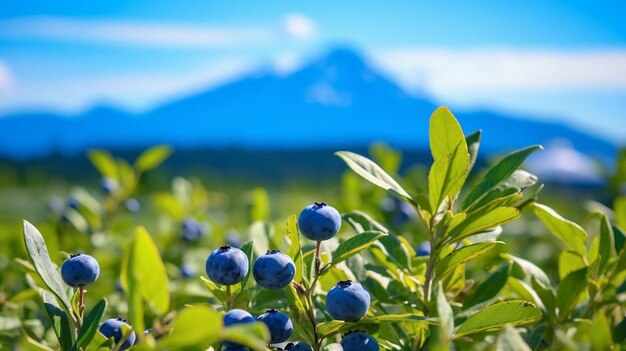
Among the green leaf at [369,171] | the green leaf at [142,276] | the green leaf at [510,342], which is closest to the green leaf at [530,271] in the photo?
the green leaf at [369,171]

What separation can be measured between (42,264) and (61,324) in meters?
0.10

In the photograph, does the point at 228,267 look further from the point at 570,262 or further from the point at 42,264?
the point at 570,262

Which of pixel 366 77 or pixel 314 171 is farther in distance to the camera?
pixel 366 77

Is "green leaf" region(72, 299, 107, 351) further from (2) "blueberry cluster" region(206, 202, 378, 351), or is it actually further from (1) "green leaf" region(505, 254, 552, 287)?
(1) "green leaf" region(505, 254, 552, 287)

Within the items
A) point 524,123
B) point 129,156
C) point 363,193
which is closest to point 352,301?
point 363,193

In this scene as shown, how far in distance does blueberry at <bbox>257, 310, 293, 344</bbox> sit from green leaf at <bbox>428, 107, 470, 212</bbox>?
27 cm

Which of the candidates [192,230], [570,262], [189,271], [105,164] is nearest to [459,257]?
[570,262]

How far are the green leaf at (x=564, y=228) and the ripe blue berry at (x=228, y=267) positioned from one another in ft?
1.54

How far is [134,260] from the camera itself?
610mm

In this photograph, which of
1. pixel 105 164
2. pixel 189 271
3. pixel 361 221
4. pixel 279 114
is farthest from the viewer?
pixel 279 114

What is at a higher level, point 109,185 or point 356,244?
point 356,244

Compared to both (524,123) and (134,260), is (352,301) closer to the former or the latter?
(134,260)

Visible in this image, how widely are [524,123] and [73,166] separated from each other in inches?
1601

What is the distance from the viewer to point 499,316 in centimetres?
81
